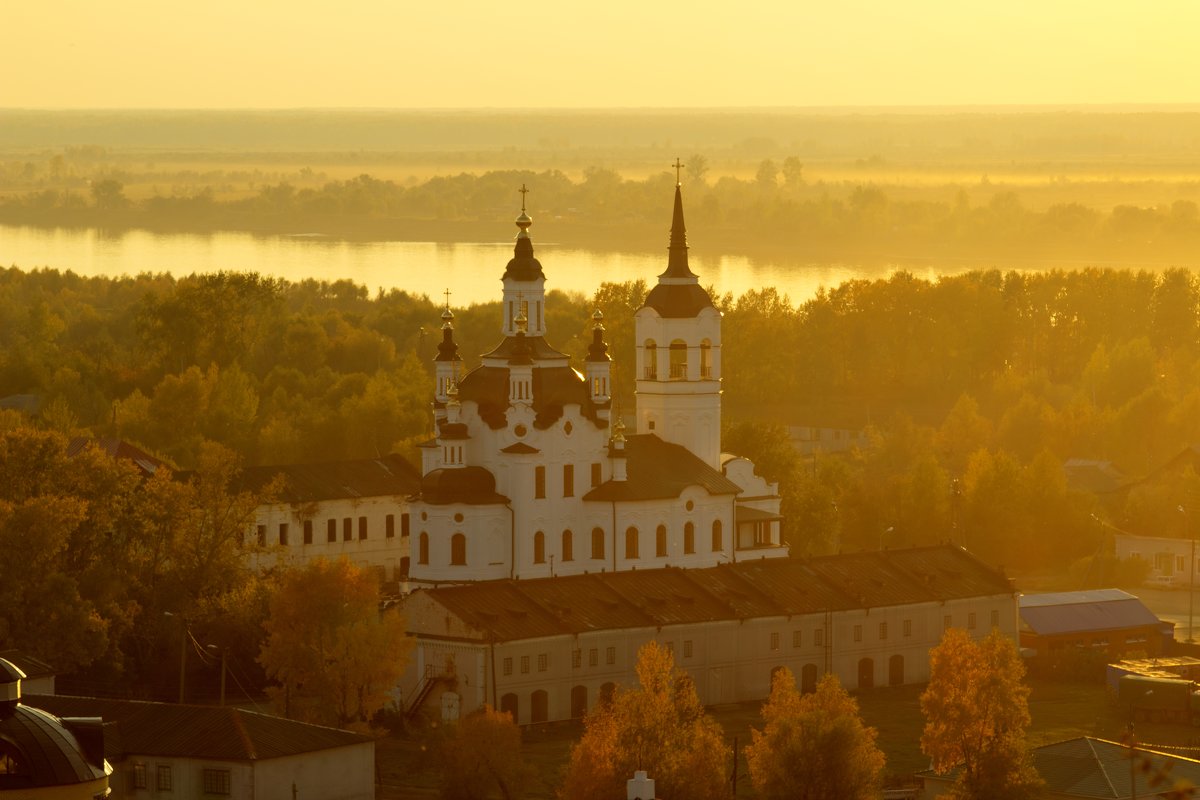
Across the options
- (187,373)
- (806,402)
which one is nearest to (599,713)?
(187,373)

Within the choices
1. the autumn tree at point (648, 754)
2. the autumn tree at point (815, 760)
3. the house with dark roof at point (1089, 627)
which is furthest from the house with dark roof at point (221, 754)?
the house with dark roof at point (1089, 627)

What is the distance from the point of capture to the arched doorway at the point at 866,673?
3140 inches

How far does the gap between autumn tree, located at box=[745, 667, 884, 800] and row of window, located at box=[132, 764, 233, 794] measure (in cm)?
974

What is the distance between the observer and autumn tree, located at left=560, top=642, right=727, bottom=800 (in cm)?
5878

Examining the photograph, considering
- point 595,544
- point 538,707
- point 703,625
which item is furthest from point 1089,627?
point 538,707

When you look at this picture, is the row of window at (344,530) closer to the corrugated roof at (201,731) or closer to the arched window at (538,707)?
the arched window at (538,707)

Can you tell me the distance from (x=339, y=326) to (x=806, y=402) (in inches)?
853

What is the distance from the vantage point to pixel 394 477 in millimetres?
98562

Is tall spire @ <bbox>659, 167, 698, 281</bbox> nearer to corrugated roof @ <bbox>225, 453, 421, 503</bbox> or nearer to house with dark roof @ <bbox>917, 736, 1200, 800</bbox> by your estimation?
corrugated roof @ <bbox>225, 453, 421, 503</bbox>

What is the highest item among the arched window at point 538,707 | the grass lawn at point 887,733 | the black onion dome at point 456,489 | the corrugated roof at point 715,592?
the black onion dome at point 456,489

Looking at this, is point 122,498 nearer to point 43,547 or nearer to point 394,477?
point 43,547

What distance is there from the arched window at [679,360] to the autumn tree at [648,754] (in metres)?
30.0

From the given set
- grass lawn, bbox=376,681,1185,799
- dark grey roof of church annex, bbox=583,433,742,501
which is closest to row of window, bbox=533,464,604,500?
dark grey roof of church annex, bbox=583,433,742,501

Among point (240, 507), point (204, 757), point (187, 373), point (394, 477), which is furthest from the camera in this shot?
point (187, 373)
